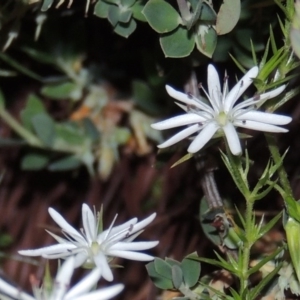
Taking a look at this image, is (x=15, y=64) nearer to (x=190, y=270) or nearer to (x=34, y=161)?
(x=34, y=161)

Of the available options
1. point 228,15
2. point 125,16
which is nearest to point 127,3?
point 125,16

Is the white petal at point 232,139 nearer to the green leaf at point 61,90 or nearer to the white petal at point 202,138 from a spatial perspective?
the white petal at point 202,138

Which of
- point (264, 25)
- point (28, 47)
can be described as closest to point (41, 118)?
point (28, 47)

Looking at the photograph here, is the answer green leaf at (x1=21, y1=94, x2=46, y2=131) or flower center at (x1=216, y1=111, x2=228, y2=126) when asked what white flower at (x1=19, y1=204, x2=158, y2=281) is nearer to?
flower center at (x1=216, y1=111, x2=228, y2=126)

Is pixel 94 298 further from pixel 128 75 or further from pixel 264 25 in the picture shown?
pixel 128 75

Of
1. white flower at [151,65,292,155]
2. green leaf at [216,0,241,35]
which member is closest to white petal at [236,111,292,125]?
white flower at [151,65,292,155]

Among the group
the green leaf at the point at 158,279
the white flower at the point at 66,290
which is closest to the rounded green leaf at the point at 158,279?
the green leaf at the point at 158,279
